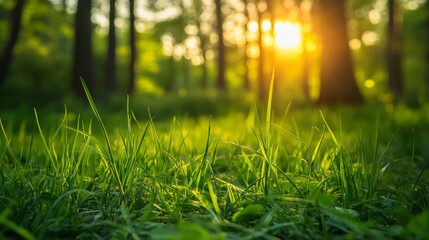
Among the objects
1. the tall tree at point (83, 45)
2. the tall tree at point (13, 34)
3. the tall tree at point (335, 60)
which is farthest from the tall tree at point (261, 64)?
the tall tree at point (13, 34)

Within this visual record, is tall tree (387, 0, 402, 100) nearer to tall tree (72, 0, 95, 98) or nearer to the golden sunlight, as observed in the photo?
the golden sunlight

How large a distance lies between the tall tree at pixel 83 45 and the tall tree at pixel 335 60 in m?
6.45

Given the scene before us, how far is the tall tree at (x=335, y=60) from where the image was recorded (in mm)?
9039

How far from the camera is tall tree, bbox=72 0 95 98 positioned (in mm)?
10586

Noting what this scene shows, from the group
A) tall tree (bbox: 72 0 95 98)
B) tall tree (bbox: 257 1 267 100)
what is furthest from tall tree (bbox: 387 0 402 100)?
tall tree (bbox: 72 0 95 98)

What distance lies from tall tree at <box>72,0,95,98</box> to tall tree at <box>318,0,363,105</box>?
21.2ft

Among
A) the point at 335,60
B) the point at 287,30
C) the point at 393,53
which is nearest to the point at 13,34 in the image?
the point at 335,60

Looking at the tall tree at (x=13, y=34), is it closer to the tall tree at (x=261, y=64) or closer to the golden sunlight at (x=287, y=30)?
the tall tree at (x=261, y=64)

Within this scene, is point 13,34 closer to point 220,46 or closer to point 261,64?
point 220,46

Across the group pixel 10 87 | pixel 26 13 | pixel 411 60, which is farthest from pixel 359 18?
pixel 10 87

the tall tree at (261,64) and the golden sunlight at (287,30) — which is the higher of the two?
the golden sunlight at (287,30)

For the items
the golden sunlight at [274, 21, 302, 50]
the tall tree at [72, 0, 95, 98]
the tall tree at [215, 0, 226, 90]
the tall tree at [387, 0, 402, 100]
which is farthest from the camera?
the golden sunlight at [274, 21, 302, 50]

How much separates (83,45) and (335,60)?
7019 millimetres

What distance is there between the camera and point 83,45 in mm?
10734
